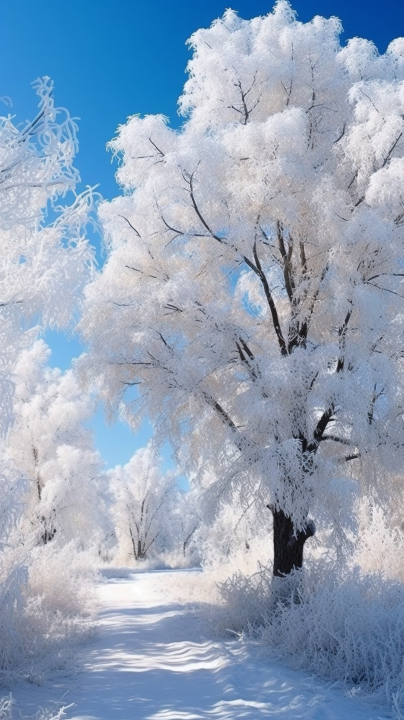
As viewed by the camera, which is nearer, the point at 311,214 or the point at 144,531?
the point at 311,214

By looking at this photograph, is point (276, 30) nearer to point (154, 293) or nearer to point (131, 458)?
point (154, 293)

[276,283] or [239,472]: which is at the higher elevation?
[276,283]

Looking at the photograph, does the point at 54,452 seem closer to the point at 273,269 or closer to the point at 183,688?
the point at 273,269

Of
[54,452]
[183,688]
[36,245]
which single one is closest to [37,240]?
[36,245]

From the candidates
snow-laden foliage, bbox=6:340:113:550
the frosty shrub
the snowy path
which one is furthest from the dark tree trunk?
snow-laden foliage, bbox=6:340:113:550

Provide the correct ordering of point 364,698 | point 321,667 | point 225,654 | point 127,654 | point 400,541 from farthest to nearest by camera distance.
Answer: point 400,541
point 127,654
point 225,654
point 321,667
point 364,698

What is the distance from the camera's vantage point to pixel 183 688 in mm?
5328

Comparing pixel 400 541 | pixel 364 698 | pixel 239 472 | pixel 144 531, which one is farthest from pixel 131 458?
pixel 364 698

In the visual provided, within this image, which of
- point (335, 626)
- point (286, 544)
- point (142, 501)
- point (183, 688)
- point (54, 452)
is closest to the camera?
point (183, 688)

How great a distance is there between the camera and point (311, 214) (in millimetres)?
8789

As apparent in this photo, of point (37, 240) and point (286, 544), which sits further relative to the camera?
point (286, 544)

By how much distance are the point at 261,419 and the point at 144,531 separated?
3477 cm

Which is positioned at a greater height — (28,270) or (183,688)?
(28,270)

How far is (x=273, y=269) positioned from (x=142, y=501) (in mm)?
33387
